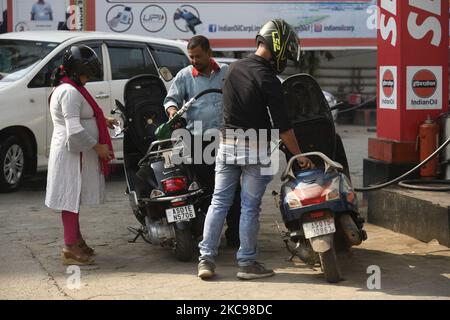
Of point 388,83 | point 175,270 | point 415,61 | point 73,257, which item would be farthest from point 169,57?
point 175,270

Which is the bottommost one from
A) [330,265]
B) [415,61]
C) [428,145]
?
[330,265]

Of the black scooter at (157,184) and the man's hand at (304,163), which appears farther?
the black scooter at (157,184)

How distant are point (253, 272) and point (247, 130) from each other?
1026mm

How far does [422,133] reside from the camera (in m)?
8.05

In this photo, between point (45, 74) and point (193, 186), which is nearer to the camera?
point (193, 186)

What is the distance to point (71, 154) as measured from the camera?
6.54m

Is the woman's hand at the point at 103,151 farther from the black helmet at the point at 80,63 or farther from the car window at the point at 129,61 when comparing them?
the car window at the point at 129,61

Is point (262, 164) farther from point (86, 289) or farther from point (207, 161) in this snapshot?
point (86, 289)

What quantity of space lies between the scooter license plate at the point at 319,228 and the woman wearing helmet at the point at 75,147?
1753 millimetres

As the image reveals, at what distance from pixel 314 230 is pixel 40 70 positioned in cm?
538

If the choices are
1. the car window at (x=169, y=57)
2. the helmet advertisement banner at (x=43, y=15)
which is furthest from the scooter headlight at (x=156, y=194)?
the helmet advertisement banner at (x=43, y=15)

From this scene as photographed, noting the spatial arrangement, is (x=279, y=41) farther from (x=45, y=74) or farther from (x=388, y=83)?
(x=45, y=74)

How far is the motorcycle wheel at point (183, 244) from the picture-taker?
660 centimetres
